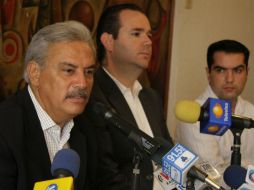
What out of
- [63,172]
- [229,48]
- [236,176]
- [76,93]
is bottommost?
[236,176]

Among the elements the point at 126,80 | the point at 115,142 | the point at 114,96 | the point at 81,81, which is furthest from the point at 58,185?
the point at 126,80

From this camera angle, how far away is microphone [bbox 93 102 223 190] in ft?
3.14

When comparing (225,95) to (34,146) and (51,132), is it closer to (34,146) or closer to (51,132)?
(51,132)

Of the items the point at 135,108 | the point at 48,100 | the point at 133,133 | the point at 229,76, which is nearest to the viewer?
the point at 133,133

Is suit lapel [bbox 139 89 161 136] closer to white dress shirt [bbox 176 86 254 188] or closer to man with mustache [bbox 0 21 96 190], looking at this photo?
white dress shirt [bbox 176 86 254 188]

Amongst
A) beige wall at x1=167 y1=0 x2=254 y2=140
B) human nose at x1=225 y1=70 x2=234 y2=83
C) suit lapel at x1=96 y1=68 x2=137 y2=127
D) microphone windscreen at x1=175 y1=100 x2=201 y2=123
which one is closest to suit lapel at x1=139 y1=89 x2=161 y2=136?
suit lapel at x1=96 y1=68 x2=137 y2=127

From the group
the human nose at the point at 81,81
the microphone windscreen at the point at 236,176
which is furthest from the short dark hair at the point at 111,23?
the microphone windscreen at the point at 236,176

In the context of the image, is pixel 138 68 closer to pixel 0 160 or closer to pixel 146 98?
pixel 146 98

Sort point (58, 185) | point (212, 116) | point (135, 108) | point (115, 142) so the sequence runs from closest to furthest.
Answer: point (58, 185) → point (212, 116) → point (115, 142) → point (135, 108)

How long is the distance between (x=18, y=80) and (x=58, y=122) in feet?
2.40

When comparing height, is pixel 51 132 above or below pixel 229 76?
below

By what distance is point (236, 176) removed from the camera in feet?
4.10

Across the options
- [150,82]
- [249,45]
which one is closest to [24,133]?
[150,82]

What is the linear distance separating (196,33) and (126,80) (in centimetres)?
129
